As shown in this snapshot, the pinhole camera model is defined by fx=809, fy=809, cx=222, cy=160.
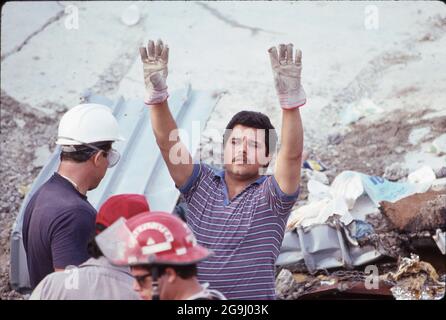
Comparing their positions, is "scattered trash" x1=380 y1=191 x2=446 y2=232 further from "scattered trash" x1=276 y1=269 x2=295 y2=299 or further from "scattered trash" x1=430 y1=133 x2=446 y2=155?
"scattered trash" x1=430 y1=133 x2=446 y2=155

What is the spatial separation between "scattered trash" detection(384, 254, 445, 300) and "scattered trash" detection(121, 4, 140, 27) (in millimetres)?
4775

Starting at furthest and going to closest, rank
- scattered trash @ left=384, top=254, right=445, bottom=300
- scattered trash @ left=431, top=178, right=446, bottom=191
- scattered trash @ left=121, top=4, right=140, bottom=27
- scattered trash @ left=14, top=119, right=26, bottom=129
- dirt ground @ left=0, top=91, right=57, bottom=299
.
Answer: scattered trash @ left=121, top=4, right=140, bottom=27 → scattered trash @ left=14, top=119, right=26, bottom=129 → dirt ground @ left=0, top=91, right=57, bottom=299 → scattered trash @ left=431, top=178, right=446, bottom=191 → scattered trash @ left=384, top=254, right=445, bottom=300

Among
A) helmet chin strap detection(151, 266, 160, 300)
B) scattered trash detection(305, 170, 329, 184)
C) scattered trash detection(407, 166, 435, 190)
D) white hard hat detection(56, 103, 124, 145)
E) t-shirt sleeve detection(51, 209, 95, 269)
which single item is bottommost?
helmet chin strap detection(151, 266, 160, 300)

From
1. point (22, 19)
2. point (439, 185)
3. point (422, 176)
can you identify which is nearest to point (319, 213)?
point (439, 185)

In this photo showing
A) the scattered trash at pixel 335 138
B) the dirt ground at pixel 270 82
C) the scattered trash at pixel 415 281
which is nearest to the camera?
the scattered trash at pixel 415 281

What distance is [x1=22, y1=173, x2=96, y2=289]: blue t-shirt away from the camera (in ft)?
10.9

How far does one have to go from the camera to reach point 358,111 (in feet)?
24.3

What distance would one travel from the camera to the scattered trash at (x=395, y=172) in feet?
21.2

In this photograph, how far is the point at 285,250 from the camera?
5500mm

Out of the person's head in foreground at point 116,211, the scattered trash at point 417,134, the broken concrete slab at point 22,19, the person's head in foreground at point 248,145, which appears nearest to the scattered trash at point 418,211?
the scattered trash at point 417,134

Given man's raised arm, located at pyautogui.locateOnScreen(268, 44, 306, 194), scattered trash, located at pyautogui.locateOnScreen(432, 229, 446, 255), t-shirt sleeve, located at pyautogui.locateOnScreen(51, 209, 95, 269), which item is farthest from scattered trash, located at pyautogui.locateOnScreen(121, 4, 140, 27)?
t-shirt sleeve, located at pyautogui.locateOnScreen(51, 209, 95, 269)

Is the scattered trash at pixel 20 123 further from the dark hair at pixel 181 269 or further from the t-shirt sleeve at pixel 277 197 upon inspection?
the dark hair at pixel 181 269

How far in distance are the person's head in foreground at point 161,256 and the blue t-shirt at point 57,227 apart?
0.57 m

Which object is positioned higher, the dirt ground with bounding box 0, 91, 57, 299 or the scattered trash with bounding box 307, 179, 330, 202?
the dirt ground with bounding box 0, 91, 57, 299
